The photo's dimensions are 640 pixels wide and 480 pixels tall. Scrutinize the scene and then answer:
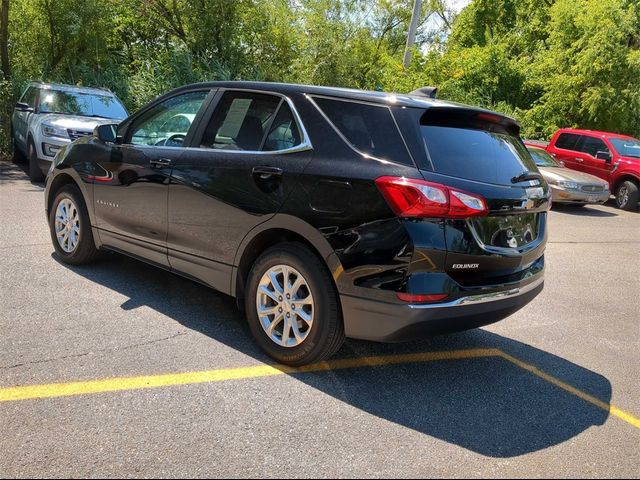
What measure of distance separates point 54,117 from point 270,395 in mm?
8310

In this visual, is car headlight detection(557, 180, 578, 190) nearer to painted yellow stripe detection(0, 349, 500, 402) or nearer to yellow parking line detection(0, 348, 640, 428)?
yellow parking line detection(0, 348, 640, 428)

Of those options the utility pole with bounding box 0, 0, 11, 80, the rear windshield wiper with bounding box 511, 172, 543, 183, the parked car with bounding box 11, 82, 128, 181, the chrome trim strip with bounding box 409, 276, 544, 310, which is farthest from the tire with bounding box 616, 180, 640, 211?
the utility pole with bounding box 0, 0, 11, 80

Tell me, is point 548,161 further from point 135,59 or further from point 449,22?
point 449,22

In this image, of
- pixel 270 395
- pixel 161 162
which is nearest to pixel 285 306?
pixel 270 395

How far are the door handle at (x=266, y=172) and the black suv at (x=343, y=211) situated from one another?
0.04 ft

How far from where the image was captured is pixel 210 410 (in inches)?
125

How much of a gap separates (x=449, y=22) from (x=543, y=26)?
16528 millimetres

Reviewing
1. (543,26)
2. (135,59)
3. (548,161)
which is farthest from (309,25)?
(548,161)

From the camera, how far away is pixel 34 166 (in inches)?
397

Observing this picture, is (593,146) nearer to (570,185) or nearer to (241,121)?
(570,185)

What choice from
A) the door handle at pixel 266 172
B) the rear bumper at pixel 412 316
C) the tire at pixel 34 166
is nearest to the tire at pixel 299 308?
the rear bumper at pixel 412 316

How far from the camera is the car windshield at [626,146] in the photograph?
49.0ft

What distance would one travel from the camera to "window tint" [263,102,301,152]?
12.3ft

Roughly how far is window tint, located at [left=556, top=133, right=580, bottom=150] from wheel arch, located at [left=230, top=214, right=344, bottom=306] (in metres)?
14.1
